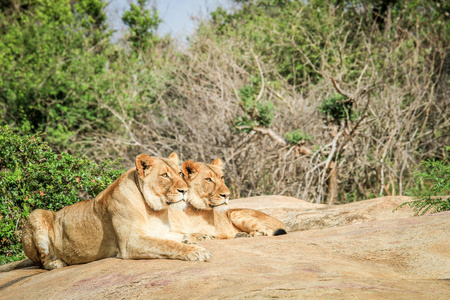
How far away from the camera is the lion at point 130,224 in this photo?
15.6ft

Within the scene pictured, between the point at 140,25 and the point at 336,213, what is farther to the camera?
the point at 140,25

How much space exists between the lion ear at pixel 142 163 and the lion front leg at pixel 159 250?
0.59 meters

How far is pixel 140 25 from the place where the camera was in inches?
811

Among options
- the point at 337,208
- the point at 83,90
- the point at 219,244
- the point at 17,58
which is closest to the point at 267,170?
the point at 337,208

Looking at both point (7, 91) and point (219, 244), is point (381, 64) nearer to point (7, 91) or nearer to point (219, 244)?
point (7, 91)

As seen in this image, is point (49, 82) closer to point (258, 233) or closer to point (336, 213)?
point (336, 213)

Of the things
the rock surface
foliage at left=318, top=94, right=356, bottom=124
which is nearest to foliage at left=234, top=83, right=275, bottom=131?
foliage at left=318, top=94, right=356, bottom=124

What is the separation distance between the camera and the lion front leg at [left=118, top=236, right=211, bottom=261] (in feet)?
14.6

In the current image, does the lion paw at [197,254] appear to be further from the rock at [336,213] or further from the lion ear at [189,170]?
the rock at [336,213]

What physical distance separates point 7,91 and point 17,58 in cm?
236

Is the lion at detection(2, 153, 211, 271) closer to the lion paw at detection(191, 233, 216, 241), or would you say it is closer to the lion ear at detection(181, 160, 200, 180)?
the lion ear at detection(181, 160, 200, 180)

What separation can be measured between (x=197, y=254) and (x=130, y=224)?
836mm

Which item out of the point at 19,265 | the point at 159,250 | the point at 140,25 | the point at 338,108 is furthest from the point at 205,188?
the point at 140,25

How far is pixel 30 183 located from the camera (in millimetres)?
7332
